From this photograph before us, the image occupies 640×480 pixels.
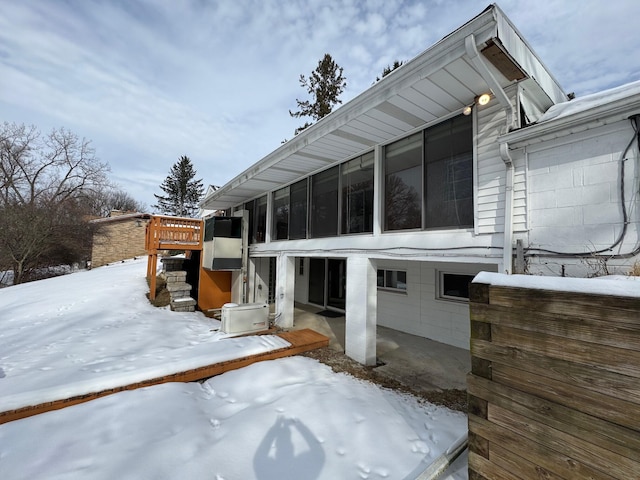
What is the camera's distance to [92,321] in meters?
5.75

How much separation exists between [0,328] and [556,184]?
9612 millimetres

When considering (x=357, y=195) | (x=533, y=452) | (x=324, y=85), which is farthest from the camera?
(x=324, y=85)

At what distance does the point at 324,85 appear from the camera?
1558 centimetres

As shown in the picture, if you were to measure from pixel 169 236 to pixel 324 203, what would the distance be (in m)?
5.68

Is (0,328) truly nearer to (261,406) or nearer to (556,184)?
(261,406)

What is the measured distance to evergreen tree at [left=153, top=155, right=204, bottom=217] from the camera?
32.2 m

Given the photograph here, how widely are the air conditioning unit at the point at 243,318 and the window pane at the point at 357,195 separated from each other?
258cm

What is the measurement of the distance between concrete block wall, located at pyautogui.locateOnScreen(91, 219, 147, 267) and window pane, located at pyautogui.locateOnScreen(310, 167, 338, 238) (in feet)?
57.3

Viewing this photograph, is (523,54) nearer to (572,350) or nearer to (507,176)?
(507,176)

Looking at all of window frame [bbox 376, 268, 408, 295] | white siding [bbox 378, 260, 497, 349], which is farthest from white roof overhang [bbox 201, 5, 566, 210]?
window frame [bbox 376, 268, 408, 295]

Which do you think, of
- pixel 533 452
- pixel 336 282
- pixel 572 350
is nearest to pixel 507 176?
pixel 572 350

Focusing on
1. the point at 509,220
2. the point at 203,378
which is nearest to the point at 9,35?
the point at 203,378

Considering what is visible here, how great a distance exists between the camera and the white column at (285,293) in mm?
6992

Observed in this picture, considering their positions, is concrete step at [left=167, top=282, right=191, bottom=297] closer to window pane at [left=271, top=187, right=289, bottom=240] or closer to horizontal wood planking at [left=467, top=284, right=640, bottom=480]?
window pane at [left=271, top=187, right=289, bottom=240]
